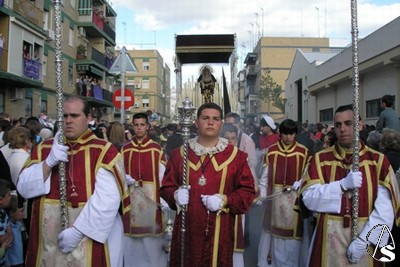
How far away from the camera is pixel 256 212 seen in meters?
8.44

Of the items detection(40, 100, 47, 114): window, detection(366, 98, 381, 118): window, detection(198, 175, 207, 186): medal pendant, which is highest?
detection(40, 100, 47, 114): window

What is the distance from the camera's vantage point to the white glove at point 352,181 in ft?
11.5

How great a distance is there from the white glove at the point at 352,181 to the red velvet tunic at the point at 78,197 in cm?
184

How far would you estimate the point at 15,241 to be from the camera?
4816 mm

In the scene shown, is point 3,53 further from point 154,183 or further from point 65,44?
point 154,183

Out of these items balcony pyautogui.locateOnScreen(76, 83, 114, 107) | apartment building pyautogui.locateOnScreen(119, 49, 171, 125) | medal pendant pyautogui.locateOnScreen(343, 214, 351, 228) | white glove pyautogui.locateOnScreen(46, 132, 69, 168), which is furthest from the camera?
apartment building pyautogui.locateOnScreen(119, 49, 171, 125)

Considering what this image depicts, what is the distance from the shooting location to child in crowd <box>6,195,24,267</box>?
4.74 meters

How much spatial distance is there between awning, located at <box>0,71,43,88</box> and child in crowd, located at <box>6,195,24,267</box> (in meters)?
13.9

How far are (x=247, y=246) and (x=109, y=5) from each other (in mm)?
34595

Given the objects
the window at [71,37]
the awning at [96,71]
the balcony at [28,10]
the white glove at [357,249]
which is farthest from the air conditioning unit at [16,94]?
the white glove at [357,249]

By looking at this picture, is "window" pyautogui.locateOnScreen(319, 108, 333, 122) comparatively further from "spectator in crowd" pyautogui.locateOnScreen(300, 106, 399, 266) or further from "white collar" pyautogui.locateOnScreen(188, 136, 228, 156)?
"white collar" pyautogui.locateOnScreen(188, 136, 228, 156)

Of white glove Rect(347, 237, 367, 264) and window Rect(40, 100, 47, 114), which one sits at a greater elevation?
window Rect(40, 100, 47, 114)

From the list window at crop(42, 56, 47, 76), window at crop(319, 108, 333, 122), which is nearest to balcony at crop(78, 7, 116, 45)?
window at crop(42, 56, 47, 76)

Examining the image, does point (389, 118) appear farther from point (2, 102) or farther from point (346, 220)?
point (2, 102)
